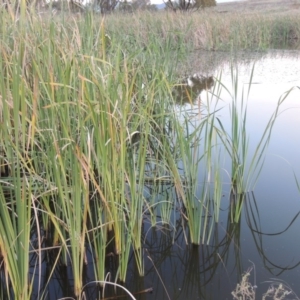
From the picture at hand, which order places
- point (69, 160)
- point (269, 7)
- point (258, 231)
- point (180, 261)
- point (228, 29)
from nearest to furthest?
point (69, 160), point (180, 261), point (258, 231), point (228, 29), point (269, 7)

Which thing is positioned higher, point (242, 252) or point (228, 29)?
point (228, 29)

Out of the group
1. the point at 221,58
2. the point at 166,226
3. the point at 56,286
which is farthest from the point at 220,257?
the point at 221,58

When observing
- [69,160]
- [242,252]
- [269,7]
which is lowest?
[242,252]

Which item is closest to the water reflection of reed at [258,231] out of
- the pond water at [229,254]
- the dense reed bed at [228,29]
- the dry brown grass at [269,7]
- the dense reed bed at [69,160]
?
the pond water at [229,254]

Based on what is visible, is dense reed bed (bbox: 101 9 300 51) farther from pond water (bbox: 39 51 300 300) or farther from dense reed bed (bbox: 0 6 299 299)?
dense reed bed (bbox: 0 6 299 299)

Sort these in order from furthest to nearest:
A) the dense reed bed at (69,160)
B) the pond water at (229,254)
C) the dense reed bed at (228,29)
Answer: the dense reed bed at (228,29)
the pond water at (229,254)
the dense reed bed at (69,160)

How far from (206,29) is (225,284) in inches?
242

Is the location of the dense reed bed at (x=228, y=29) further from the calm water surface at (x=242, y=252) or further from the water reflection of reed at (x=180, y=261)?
the water reflection of reed at (x=180, y=261)

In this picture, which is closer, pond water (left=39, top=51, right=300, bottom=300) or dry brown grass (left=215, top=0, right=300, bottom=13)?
pond water (left=39, top=51, right=300, bottom=300)

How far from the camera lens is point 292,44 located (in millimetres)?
7832

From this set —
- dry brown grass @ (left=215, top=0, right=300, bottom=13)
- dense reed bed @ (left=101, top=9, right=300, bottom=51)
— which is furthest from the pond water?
dry brown grass @ (left=215, top=0, right=300, bottom=13)

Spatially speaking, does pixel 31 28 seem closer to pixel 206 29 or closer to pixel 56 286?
pixel 56 286

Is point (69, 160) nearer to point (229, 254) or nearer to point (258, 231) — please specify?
point (229, 254)

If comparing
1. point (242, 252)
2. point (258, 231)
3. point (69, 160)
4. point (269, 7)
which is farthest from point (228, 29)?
point (269, 7)
